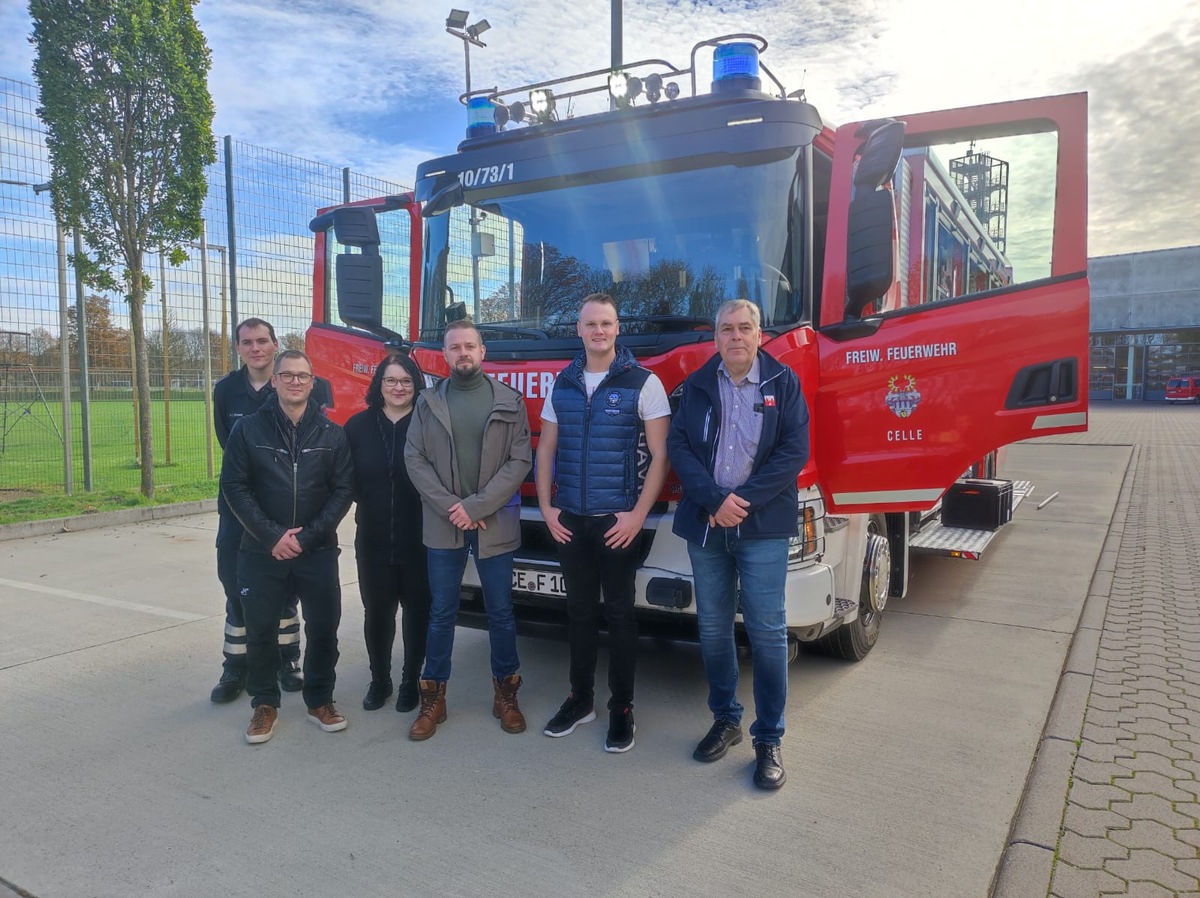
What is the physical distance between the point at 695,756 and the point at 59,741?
2785 mm

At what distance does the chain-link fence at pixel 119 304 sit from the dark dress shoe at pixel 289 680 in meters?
5.40

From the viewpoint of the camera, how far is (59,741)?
3.67 m

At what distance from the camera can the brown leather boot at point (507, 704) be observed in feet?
12.5

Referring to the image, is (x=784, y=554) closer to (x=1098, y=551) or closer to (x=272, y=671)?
(x=272, y=671)

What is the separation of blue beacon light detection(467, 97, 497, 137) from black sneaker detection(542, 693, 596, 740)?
2995 millimetres

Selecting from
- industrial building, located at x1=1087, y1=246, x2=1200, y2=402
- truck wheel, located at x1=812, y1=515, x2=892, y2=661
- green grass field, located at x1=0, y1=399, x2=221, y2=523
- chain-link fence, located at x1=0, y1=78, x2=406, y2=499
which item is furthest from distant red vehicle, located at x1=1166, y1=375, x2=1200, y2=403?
truck wheel, located at x1=812, y1=515, x2=892, y2=661

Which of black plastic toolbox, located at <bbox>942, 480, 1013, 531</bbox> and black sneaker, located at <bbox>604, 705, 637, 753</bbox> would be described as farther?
black plastic toolbox, located at <bbox>942, 480, 1013, 531</bbox>

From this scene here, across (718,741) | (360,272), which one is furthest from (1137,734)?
(360,272)

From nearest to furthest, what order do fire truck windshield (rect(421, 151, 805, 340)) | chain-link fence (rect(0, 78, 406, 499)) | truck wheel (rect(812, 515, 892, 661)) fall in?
1. fire truck windshield (rect(421, 151, 805, 340))
2. truck wheel (rect(812, 515, 892, 661))
3. chain-link fence (rect(0, 78, 406, 499))

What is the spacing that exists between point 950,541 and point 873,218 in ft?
10.1

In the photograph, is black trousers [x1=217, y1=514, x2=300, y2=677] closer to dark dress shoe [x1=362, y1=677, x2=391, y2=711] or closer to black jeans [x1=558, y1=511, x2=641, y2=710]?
dark dress shoe [x1=362, y1=677, x2=391, y2=711]

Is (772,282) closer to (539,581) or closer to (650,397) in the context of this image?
(650,397)

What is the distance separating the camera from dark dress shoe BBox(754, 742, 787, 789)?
323cm

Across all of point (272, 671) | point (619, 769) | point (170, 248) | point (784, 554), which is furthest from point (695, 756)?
point (170, 248)
